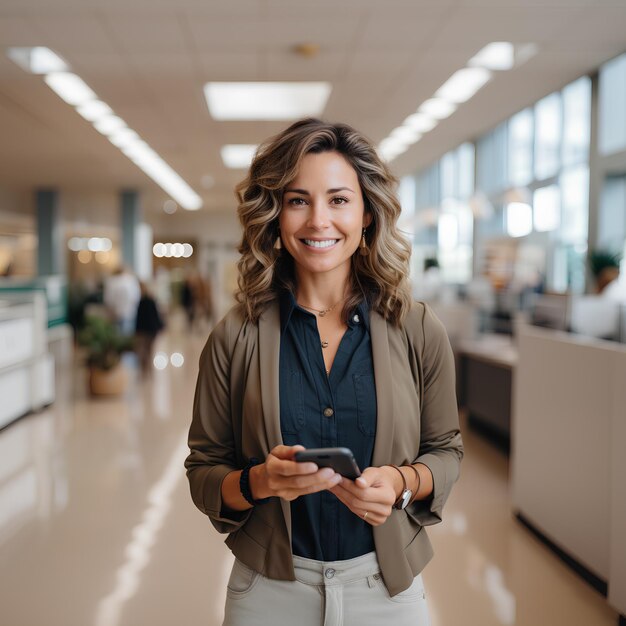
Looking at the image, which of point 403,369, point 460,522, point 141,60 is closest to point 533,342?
point 460,522

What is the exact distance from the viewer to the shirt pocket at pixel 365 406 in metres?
1.26

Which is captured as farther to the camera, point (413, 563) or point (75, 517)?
point (75, 517)

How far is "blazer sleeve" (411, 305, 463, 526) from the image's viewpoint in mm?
1314

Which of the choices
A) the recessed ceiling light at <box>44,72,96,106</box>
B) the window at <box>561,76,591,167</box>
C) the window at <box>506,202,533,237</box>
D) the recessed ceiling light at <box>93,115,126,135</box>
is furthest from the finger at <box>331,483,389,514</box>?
the window at <box>506,202,533,237</box>

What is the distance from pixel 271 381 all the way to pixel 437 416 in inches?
14.2

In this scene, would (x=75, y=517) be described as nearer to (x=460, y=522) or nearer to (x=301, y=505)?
(x=460, y=522)

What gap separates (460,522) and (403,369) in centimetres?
315

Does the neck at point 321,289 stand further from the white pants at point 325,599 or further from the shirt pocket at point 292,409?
the white pants at point 325,599

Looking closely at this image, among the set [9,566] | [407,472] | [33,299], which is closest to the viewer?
[407,472]

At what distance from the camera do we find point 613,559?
2912 mm

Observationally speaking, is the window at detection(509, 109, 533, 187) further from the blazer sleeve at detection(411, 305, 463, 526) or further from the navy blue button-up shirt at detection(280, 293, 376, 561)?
the navy blue button-up shirt at detection(280, 293, 376, 561)

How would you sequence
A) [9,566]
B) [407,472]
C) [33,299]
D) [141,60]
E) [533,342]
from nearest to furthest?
[407,472] < [9,566] < [533,342] < [141,60] < [33,299]

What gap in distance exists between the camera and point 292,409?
1260mm

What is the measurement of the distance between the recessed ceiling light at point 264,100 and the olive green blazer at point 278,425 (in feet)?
22.2
